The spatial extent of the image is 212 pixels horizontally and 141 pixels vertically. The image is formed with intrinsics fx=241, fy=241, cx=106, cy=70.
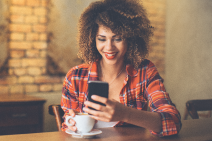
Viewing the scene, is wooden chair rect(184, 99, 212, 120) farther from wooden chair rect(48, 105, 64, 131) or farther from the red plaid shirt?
wooden chair rect(48, 105, 64, 131)

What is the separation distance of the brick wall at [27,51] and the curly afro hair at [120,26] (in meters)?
1.02

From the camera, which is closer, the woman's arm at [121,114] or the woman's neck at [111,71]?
the woman's arm at [121,114]

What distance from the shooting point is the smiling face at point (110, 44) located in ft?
3.84

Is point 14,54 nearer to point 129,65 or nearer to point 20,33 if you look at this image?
point 20,33

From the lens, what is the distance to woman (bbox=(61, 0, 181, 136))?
1.17 metres

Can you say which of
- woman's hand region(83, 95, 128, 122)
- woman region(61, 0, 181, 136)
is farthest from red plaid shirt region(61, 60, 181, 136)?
woman's hand region(83, 95, 128, 122)

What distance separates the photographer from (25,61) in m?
2.26

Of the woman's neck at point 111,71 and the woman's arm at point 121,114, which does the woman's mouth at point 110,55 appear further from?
the woman's arm at point 121,114

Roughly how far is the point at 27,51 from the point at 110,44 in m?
1.34

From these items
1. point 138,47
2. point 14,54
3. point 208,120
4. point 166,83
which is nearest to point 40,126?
point 14,54

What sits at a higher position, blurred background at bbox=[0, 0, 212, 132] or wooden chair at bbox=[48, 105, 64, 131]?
blurred background at bbox=[0, 0, 212, 132]

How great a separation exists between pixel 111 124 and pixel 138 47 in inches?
17.6

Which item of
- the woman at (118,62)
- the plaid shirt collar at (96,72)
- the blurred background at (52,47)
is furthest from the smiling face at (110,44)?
the blurred background at (52,47)

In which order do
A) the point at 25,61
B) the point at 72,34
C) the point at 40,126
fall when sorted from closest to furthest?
1. the point at 40,126
2. the point at 25,61
3. the point at 72,34
